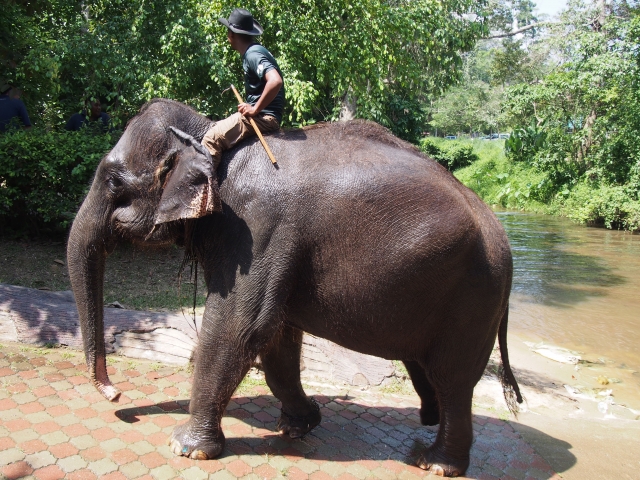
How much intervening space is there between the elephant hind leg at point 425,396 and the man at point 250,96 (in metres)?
2.12

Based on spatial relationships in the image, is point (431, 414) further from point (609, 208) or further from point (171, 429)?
point (609, 208)

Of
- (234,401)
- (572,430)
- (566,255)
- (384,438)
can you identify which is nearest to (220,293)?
(234,401)

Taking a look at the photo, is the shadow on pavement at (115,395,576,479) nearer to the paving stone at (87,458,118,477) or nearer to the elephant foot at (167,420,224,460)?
the elephant foot at (167,420,224,460)

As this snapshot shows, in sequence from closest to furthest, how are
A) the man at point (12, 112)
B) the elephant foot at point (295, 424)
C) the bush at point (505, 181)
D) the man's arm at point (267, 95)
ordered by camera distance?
the man's arm at point (267, 95), the elephant foot at point (295, 424), the man at point (12, 112), the bush at point (505, 181)

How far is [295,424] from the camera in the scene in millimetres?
4199

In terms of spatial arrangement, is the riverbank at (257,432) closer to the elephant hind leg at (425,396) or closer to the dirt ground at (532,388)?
the dirt ground at (532,388)

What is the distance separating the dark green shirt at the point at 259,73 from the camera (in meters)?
3.71

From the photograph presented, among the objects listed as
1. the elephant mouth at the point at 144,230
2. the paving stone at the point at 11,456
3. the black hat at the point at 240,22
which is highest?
the black hat at the point at 240,22

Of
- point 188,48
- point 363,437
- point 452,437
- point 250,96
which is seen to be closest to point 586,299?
point 363,437

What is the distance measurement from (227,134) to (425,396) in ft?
8.14

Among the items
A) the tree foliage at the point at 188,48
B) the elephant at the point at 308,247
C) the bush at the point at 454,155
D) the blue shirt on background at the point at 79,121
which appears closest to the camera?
the elephant at the point at 308,247

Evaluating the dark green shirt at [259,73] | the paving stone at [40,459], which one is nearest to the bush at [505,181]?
the dark green shirt at [259,73]

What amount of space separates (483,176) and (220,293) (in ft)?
93.4

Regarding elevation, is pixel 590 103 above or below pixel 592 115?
above
